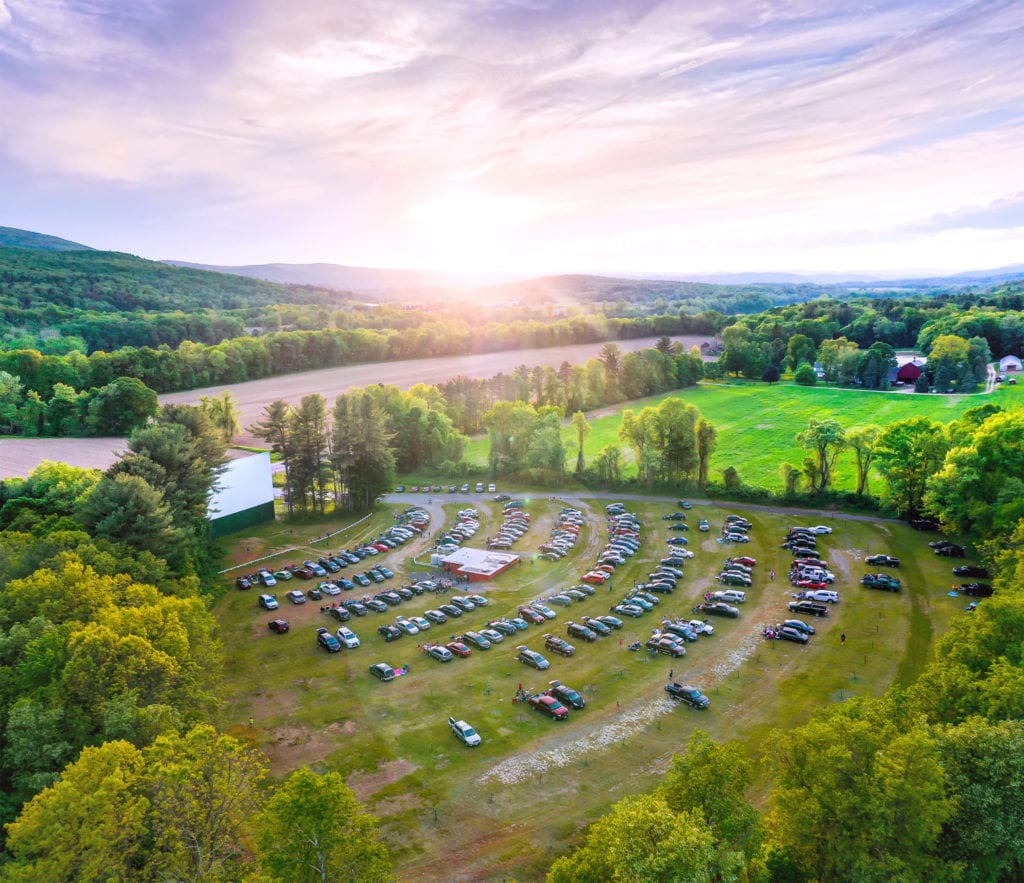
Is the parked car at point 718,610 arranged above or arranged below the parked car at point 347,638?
above

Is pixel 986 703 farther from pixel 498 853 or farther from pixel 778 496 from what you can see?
pixel 778 496

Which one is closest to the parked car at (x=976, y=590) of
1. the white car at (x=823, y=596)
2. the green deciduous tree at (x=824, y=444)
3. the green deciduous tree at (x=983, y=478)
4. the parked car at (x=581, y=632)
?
the green deciduous tree at (x=983, y=478)

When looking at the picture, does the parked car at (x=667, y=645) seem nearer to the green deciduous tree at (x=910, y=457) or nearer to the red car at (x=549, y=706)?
the red car at (x=549, y=706)

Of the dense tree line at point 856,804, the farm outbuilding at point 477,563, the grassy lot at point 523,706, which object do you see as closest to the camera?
the dense tree line at point 856,804

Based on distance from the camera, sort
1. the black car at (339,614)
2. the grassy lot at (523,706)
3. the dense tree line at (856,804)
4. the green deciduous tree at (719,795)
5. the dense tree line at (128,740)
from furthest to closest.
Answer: the black car at (339,614), the grassy lot at (523,706), the dense tree line at (128,740), the green deciduous tree at (719,795), the dense tree line at (856,804)

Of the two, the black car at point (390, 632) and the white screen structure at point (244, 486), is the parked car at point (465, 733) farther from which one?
the white screen structure at point (244, 486)

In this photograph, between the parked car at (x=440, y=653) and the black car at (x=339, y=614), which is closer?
the parked car at (x=440, y=653)

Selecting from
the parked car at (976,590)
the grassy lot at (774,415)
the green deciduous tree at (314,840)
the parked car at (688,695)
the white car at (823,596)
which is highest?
the green deciduous tree at (314,840)

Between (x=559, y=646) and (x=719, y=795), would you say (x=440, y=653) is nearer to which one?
(x=559, y=646)
